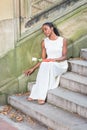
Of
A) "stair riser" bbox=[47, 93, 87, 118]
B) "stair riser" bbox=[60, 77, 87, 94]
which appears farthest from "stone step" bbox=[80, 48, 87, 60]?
"stair riser" bbox=[47, 93, 87, 118]

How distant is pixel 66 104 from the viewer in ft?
17.7

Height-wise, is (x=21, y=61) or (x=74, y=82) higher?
(x=21, y=61)

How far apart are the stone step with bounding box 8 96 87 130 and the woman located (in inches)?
7.5

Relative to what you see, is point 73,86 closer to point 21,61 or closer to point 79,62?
point 79,62

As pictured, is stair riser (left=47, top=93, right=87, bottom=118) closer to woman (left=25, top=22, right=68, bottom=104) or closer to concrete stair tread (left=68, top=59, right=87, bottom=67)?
woman (left=25, top=22, right=68, bottom=104)

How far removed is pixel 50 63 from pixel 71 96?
0.76 metres

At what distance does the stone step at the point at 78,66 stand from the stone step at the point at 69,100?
0.48 metres

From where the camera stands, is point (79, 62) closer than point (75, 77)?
No

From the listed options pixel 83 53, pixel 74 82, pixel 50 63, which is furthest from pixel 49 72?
pixel 83 53

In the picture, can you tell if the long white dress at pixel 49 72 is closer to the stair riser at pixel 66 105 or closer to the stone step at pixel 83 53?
the stair riser at pixel 66 105

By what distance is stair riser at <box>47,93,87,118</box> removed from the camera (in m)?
5.06

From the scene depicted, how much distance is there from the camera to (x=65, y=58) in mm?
5984

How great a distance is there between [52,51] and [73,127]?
5.92 feet

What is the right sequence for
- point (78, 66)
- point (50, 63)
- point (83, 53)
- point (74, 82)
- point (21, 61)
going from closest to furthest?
point (74, 82), point (50, 63), point (78, 66), point (21, 61), point (83, 53)
